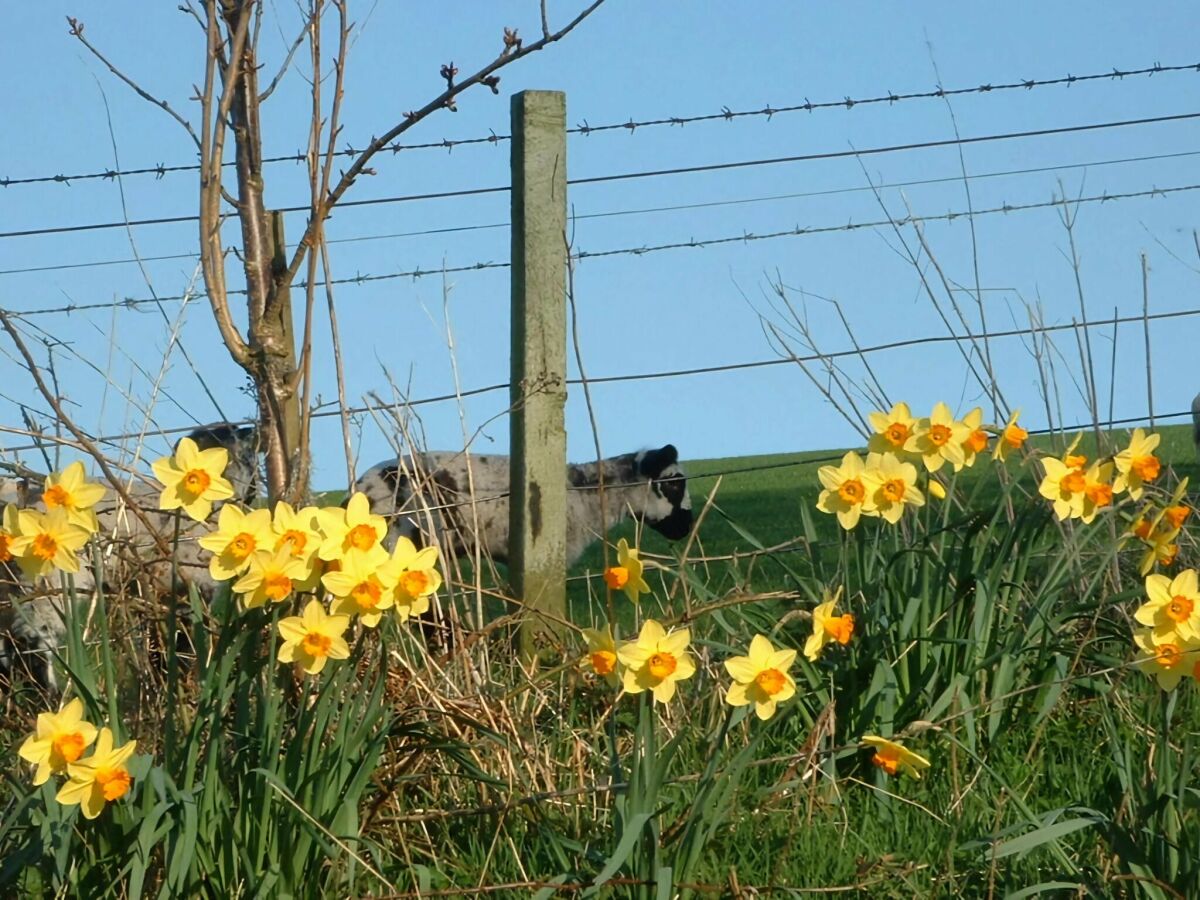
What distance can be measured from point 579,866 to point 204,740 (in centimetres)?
72

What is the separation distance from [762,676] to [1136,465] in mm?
1066

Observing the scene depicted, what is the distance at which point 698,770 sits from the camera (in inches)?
113

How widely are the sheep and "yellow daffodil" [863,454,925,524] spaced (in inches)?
48.1

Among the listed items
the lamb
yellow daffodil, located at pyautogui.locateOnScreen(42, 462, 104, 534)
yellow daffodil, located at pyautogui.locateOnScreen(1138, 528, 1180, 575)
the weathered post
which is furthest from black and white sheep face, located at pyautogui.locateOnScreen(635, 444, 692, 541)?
yellow daffodil, located at pyautogui.locateOnScreen(42, 462, 104, 534)

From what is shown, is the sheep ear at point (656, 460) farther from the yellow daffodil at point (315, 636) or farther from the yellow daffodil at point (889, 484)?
the yellow daffodil at point (315, 636)

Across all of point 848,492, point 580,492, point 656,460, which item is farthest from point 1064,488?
point 656,460

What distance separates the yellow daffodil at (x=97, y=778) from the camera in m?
2.12

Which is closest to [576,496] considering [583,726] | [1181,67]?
[1181,67]

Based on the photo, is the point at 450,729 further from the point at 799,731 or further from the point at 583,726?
the point at 799,731

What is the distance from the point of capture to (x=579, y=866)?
97.3 inches

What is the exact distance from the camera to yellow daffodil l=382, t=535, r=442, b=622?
224cm

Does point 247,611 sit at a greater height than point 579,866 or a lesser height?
greater

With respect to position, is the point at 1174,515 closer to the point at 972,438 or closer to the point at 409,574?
the point at 972,438

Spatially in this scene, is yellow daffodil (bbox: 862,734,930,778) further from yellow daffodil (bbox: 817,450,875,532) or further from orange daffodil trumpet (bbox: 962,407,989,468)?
orange daffodil trumpet (bbox: 962,407,989,468)
